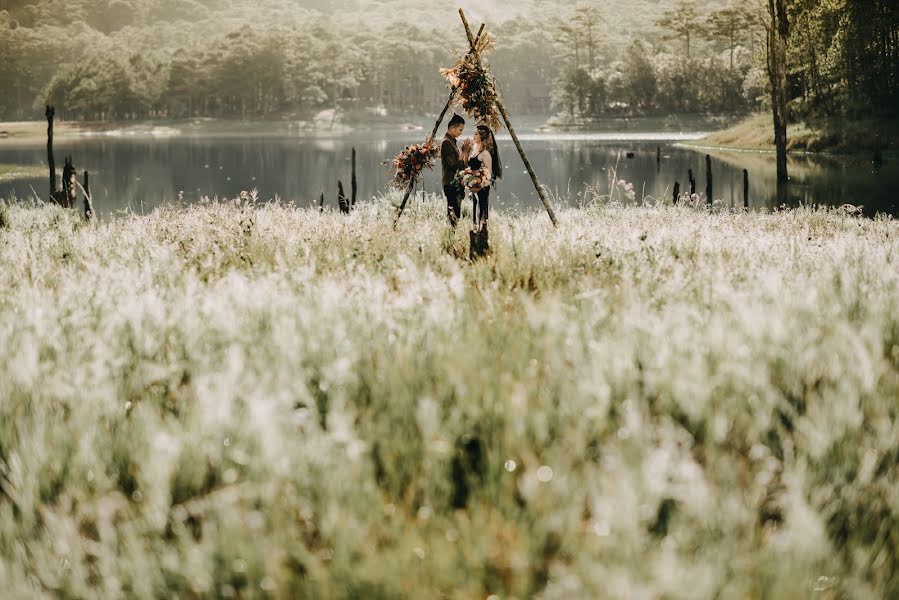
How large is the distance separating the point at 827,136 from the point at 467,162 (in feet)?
197

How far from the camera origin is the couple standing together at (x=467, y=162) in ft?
41.1

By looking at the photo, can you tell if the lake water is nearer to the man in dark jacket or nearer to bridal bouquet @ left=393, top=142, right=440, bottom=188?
bridal bouquet @ left=393, top=142, right=440, bottom=188

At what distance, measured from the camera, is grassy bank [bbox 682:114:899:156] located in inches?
2357

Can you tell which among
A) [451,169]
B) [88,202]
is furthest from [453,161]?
[88,202]

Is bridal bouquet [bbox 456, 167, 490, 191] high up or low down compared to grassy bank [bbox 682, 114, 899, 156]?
down

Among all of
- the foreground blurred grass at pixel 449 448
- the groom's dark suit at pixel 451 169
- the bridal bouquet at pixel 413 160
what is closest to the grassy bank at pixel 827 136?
the bridal bouquet at pixel 413 160

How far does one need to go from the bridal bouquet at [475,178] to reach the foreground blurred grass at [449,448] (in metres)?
7.03

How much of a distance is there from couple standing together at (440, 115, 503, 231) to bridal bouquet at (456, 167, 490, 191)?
50 millimetres

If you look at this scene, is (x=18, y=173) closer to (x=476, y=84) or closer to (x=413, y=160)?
(x=413, y=160)

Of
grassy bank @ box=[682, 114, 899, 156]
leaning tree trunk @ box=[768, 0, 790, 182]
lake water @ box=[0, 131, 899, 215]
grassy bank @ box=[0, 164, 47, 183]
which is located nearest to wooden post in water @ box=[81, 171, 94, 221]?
lake water @ box=[0, 131, 899, 215]

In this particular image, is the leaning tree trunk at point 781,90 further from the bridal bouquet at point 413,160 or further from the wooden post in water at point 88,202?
the wooden post in water at point 88,202

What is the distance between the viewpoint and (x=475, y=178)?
12.4 m

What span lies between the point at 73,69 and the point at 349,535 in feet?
746

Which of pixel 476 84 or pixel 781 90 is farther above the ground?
pixel 781 90
